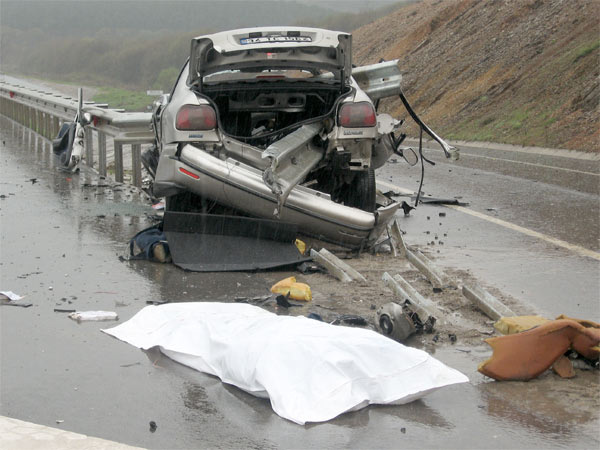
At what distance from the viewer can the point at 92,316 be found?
591 cm

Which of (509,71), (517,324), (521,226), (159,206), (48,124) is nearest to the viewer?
(517,324)

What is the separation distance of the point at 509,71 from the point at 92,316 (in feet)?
80.0

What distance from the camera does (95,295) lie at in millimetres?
6535

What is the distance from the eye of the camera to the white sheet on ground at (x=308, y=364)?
429 centimetres

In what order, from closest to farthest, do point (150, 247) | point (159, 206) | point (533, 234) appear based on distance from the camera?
1. point (150, 247)
2. point (533, 234)
3. point (159, 206)

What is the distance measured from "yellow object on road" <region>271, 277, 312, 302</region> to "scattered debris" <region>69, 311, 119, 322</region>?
1.21 m

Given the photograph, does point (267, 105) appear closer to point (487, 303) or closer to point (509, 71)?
point (487, 303)

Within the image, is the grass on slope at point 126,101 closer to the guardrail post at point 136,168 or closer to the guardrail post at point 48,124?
the guardrail post at point 48,124

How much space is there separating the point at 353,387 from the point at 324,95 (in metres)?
5.17

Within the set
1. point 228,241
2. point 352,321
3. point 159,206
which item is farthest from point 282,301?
point 159,206

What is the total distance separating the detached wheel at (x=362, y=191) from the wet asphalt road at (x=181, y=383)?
3.12 feet

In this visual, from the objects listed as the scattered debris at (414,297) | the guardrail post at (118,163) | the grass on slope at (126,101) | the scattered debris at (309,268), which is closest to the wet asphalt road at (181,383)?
the scattered debris at (309,268)

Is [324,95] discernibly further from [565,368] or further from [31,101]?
[31,101]

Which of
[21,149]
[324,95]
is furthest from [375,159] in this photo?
[21,149]
